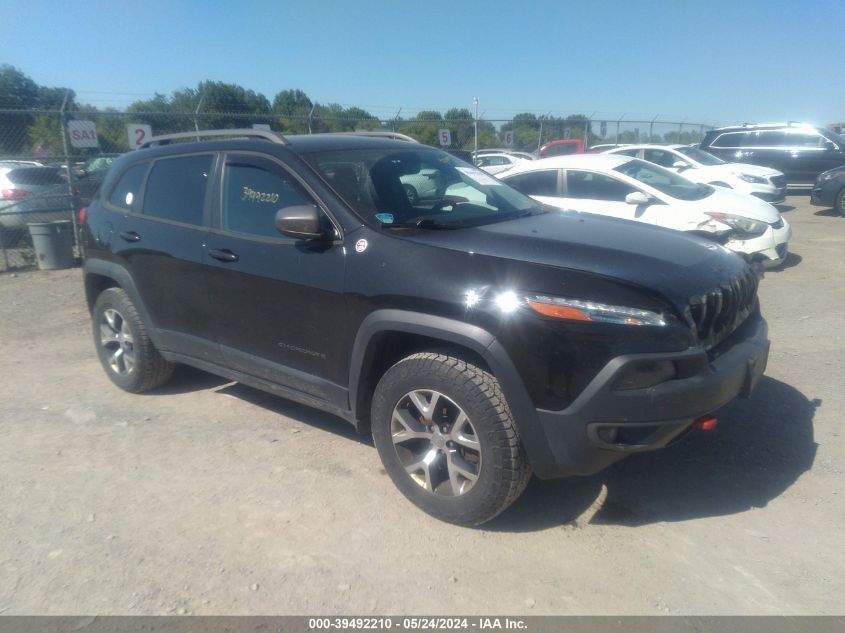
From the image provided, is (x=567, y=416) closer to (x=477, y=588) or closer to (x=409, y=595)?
(x=477, y=588)

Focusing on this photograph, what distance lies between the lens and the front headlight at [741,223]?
8.39 metres

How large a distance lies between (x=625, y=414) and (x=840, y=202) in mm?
13961

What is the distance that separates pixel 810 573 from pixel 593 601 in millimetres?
972

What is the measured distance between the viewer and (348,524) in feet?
11.2

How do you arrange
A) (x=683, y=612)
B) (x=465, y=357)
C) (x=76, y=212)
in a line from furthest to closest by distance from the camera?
(x=76, y=212) < (x=465, y=357) < (x=683, y=612)

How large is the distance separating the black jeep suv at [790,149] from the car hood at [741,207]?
33.6 feet

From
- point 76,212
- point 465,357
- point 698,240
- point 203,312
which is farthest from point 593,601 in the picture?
point 76,212

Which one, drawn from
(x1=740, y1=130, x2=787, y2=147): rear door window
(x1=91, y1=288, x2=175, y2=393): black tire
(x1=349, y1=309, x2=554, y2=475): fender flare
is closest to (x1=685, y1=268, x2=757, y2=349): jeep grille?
(x1=349, y1=309, x2=554, y2=475): fender flare

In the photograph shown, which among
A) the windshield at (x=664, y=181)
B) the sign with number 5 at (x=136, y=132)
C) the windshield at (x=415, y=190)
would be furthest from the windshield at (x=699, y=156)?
the windshield at (x=415, y=190)

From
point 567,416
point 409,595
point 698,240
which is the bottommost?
A: point 409,595

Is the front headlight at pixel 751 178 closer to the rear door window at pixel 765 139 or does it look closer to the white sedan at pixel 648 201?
the rear door window at pixel 765 139

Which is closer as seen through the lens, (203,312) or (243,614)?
(243,614)

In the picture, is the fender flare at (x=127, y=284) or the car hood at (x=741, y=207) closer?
the fender flare at (x=127, y=284)

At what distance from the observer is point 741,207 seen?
28.6ft
